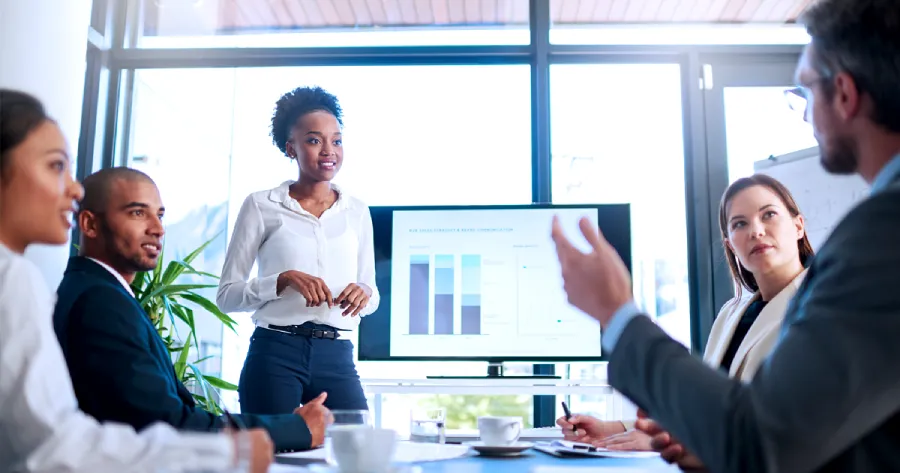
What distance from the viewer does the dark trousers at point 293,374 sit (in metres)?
2.53

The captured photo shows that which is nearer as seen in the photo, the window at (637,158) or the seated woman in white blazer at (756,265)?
the seated woman in white blazer at (756,265)

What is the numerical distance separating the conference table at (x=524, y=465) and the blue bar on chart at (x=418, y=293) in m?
1.91

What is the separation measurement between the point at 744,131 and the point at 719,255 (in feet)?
2.21

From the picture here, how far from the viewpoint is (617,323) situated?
3.45 ft

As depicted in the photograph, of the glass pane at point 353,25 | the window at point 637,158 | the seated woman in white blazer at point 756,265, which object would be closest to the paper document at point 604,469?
the seated woman in white blazer at point 756,265

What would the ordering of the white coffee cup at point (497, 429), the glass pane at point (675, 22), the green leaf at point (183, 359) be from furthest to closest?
1. the glass pane at point (675, 22)
2. the green leaf at point (183, 359)
3. the white coffee cup at point (497, 429)

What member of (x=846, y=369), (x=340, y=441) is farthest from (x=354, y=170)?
(x=846, y=369)

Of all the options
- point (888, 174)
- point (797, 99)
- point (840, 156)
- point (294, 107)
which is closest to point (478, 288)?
point (294, 107)

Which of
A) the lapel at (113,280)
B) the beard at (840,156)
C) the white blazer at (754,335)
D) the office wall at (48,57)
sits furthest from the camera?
the office wall at (48,57)

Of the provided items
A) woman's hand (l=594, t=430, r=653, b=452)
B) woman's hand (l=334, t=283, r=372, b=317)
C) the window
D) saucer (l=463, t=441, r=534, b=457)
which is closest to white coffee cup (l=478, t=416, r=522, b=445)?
saucer (l=463, t=441, r=534, b=457)

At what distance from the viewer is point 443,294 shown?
11.4 feet

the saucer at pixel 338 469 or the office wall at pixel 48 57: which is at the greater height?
the office wall at pixel 48 57

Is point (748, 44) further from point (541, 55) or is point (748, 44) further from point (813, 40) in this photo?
point (813, 40)

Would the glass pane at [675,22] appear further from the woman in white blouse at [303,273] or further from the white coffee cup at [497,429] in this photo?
the white coffee cup at [497,429]
